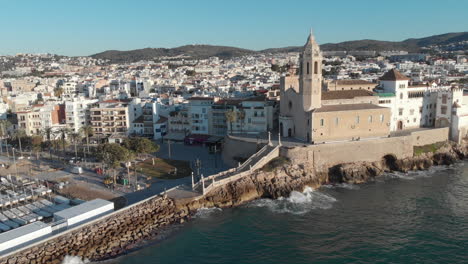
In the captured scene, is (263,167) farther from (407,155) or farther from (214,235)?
(407,155)

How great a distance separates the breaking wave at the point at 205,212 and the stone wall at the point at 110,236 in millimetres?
1166

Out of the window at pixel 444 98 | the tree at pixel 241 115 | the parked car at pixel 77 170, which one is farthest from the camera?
the window at pixel 444 98

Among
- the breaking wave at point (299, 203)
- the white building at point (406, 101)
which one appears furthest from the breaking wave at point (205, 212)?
the white building at point (406, 101)

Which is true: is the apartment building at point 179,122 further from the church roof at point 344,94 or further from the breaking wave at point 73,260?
the breaking wave at point 73,260

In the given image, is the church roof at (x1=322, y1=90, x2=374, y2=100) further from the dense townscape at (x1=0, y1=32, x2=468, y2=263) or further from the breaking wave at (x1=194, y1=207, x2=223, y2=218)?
the breaking wave at (x1=194, y1=207, x2=223, y2=218)

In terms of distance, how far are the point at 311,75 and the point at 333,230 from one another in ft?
74.2

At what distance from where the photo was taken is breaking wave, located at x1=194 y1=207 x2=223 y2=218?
3578 cm

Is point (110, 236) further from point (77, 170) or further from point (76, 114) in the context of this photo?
point (76, 114)

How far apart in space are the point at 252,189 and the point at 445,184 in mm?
21792

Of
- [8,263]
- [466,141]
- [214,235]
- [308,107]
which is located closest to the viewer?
[8,263]

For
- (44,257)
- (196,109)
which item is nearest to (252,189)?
(44,257)

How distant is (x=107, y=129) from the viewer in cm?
6869

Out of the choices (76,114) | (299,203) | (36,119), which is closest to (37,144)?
(76,114)

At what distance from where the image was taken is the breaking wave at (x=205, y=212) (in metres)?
35.8
